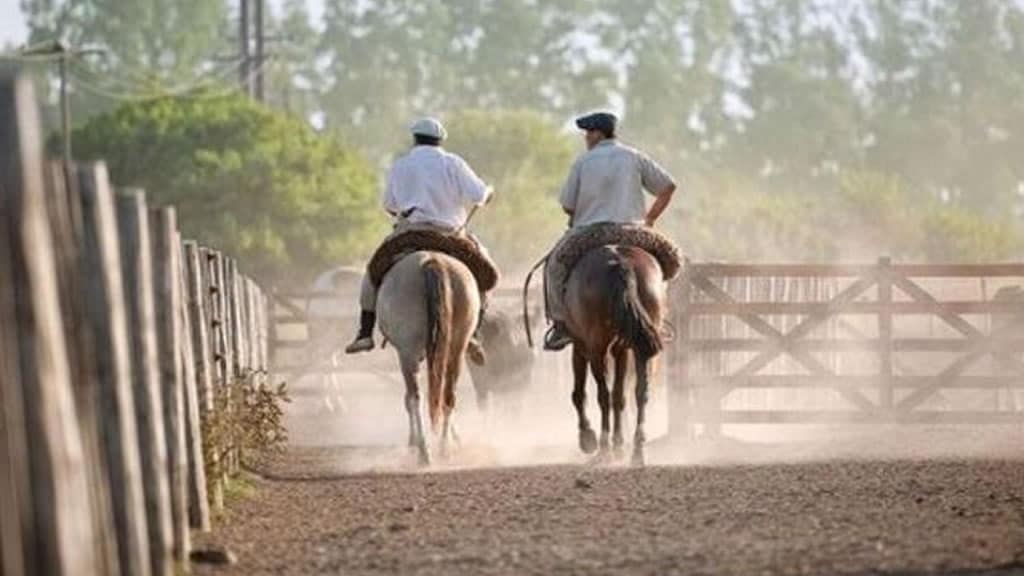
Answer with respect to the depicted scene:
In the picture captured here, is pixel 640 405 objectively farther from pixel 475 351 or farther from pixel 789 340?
pixel 789 340

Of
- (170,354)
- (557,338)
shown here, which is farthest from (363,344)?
(170,354)

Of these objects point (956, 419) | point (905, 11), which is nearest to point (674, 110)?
point (905, 11)

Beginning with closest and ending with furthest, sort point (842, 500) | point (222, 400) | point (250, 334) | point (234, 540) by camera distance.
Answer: point (234, 540), point (842, 500), point (222, 400), point (250, 334)

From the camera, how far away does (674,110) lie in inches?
6083

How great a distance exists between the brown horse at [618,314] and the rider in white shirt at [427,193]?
1.46 metres

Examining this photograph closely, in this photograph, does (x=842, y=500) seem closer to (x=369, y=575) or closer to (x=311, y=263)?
(x=369, y=575)

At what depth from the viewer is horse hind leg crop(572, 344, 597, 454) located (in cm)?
2167

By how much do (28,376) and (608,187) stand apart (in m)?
12.1

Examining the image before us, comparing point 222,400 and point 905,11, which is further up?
point 905,11

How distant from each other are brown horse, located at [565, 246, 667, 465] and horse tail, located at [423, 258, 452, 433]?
2.82 ft

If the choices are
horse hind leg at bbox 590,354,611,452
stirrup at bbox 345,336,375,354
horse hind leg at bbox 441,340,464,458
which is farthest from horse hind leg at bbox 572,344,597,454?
stirrup at bbox 345,336,375,354

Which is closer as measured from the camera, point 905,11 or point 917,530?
point 917,530

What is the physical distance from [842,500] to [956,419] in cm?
1039

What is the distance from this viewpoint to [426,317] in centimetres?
2116
